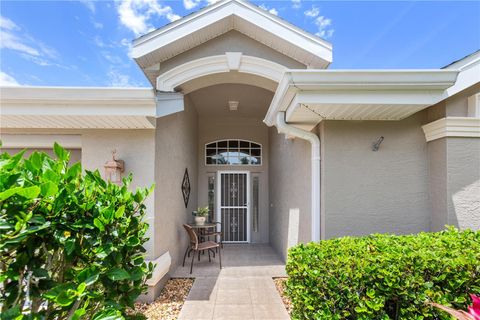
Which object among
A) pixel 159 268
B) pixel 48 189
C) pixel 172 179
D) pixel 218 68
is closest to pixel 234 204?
pixel 172 179

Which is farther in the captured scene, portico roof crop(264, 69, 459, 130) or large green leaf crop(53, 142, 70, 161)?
portico roof crop(264, 69, 459, 130)

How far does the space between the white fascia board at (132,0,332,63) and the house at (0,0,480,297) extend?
2cm

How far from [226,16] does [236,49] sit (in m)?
0.65

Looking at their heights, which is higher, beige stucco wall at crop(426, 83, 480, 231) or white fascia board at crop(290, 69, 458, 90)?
white fascia board at crop(290, 69, 458, 90)

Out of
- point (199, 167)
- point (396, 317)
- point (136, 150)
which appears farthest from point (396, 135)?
point (199, 167)

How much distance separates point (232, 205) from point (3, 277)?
8.09 metres

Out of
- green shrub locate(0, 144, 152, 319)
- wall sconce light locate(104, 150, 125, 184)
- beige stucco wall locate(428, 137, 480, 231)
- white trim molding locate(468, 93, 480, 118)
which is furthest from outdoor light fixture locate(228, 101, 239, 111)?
green shrub locate(0, 144, 152, 319)

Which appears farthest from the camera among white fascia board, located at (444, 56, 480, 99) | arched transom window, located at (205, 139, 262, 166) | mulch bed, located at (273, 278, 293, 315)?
arched transom window, located at (205, 139, 262, 166)

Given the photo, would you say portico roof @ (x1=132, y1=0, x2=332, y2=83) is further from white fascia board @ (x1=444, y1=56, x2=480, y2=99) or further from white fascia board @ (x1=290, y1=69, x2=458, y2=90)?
white fascia board @ (x1=444, y1=56, x2=480, y2=99)

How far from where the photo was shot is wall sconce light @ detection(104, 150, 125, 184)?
415cm

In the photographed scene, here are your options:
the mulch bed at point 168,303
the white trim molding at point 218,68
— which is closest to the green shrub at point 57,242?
the mulch bed at point 168,303

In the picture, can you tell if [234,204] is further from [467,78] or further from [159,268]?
[467,78]

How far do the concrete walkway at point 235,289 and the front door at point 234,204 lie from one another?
198 centimetres

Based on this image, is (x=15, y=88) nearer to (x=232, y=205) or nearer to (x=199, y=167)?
(x=199, y=167)
